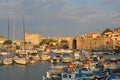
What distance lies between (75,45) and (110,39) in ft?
62.5

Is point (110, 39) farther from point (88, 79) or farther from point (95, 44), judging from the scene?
point (88, 79)

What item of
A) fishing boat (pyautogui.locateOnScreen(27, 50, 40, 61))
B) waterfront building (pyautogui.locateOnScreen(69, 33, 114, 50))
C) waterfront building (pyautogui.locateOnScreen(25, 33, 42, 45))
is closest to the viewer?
fishing boat (pyautogui.locateOnScreen(27, 50, 40, 61))

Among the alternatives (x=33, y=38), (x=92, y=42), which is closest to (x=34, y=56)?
(x=92, y=42)

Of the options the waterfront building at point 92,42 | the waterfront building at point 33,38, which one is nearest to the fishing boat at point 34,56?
the waterfront building at point 92,42

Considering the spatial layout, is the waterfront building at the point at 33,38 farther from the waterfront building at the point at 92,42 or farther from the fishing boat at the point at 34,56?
the fishing boat at the point at 34,56

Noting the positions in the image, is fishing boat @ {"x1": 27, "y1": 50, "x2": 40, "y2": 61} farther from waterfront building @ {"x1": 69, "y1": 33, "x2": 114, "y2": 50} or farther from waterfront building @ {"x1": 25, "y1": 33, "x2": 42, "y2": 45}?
waterfront building @ {"x1": 25, "y1": 33, "x2": 42, "y2": 45}

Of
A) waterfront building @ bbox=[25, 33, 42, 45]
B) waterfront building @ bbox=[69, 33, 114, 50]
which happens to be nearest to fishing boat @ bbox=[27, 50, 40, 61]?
waterfront building @ bbox=[69, 33, 114, 50]

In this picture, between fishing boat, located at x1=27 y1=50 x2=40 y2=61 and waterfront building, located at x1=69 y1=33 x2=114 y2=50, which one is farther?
waterfront building, located at x1=69 y1=33 x2=114 y2=50

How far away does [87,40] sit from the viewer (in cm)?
11175

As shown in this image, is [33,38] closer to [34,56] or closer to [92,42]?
[92,42]

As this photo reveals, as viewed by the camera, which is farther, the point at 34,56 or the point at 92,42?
the point at 92,42

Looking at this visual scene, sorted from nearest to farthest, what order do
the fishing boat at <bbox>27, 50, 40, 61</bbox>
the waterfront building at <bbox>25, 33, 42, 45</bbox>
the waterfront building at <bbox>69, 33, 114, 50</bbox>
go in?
the fishing boat at <bbox>27, 50, 40, 61</bbox> → the waterfront building at <bbox>69, 33, 114, 50</bbox> → the waterfront building at <bbox>25, 33, 42, 45</bbox>

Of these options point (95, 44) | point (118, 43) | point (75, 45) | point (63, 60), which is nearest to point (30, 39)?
point (75, 45)

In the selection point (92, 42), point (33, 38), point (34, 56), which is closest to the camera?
point (34, 56)
